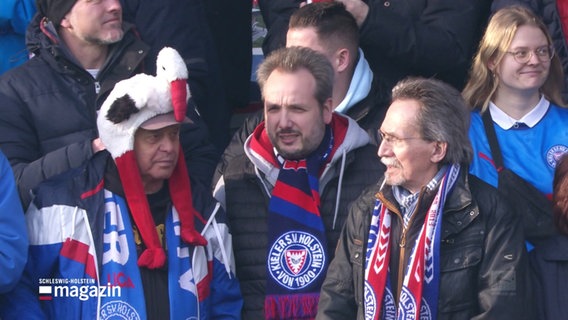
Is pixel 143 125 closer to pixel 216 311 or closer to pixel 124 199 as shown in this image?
pixel 124 199

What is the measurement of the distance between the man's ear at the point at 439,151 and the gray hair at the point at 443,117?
1 cm

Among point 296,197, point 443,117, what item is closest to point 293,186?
point 296,197

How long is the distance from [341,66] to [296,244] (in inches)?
35.6

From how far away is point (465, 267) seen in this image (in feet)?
13.0

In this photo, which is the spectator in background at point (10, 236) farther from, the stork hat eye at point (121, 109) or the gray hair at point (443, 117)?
the gray hair at point (443, 117)

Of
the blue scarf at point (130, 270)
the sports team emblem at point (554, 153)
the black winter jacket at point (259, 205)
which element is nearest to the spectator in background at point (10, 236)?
the blue scarf at point (130, 270)

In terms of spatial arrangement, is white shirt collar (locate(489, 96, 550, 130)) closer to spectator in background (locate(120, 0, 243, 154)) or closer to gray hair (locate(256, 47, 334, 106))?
gray hair (locate(256, 47, 334, 106))

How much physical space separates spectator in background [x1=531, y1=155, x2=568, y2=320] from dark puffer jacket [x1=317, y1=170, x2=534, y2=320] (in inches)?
8.0

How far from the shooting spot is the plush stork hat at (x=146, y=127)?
14.0 ft

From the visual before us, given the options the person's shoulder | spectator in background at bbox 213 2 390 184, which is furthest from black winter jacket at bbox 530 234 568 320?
spectator in background at bbox 213 2 390 184

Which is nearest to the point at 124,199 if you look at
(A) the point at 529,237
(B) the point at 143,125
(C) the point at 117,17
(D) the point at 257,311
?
(B) the point at 143,125

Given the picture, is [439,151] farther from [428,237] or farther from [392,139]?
[428,237]

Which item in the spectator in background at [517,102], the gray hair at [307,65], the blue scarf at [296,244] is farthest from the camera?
the spectator in background at [517,102]

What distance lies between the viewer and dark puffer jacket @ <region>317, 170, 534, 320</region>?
3938mm
